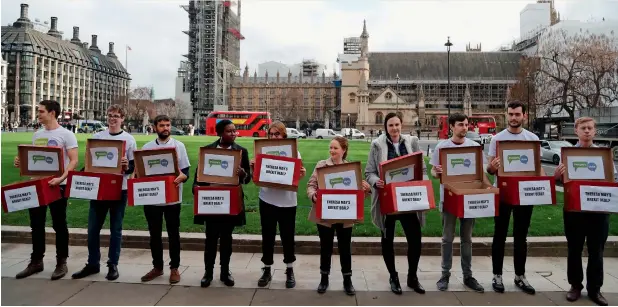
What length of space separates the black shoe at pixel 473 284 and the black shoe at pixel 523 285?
440mm

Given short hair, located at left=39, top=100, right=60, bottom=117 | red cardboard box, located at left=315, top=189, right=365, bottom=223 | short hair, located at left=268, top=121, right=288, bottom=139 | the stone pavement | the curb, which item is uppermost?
short hair, located at left=39, top=100, right=60, bottom=117

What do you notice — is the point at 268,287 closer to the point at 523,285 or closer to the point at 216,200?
the point at 216,200

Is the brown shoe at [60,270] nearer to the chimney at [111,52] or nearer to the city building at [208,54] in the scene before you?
the city building at [208,54]

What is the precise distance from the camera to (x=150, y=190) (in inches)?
195

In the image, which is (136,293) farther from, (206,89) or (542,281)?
(206,89)

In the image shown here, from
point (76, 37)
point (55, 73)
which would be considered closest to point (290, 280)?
point (55, 73)

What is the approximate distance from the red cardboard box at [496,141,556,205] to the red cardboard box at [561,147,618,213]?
20 centimetres

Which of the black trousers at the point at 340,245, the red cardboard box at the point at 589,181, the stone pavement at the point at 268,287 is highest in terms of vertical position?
the red cardboard box at the point at 589,181

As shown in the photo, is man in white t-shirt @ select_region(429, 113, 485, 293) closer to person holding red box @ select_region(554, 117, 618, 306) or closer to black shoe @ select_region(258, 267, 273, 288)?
person holding red box @ select_region(554, 117, 618, 306)

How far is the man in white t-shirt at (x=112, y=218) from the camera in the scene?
17.0 feet

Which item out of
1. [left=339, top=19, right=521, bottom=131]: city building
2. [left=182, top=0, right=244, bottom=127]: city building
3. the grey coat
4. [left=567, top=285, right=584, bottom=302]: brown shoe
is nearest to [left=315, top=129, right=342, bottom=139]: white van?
[left=339, top=19, right=521, bottom=131]: city building

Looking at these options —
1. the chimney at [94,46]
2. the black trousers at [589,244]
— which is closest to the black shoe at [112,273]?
the black trousers at [589,244]

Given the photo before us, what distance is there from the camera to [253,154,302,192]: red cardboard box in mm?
4816

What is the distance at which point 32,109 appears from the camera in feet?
276
